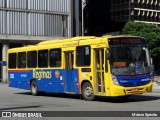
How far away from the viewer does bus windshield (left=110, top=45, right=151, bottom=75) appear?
20.8 m

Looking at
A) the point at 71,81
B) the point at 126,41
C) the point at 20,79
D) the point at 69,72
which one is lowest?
the point at 20,79

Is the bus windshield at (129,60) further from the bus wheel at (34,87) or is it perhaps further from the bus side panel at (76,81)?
the bus wheel at (34,87)

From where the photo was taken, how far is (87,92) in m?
22.4

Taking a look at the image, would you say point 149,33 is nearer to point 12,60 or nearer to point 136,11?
point 136,11

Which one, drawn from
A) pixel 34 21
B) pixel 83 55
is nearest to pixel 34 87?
pixel 83 55

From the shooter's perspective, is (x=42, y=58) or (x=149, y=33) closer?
(x=42, y=58)

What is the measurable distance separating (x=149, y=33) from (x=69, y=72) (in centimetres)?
5725

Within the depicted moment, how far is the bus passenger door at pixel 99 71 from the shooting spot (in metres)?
21.3

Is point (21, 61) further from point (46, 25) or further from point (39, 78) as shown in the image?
point (46, 25)

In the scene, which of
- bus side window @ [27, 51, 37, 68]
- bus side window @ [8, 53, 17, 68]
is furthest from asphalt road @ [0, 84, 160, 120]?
bus side window @ [8, 53, 17, 68]

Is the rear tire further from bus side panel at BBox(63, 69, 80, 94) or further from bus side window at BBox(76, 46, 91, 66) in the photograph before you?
bus side window at BBox(76, 46, 91, 66)

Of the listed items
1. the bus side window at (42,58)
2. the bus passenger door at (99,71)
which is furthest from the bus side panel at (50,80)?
the bus passenger door at (99,71)

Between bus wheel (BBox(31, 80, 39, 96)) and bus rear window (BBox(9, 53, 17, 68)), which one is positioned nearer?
bus wheel (BBox(31, 80, 39, 96))

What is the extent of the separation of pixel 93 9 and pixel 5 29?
141 feet
